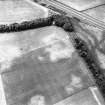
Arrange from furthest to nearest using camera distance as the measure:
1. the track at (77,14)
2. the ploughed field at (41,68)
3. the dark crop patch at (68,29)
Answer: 1. the track at (77,14)
2. the dark crop patch at (68,29)
3. the ploughed field at (41,68)

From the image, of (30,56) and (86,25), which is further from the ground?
(86,25)

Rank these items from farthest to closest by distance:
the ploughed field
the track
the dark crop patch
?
the track → the dark crop patch → the ploughed field

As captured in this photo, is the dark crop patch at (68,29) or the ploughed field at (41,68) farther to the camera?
the dark crop patch at (68,29)

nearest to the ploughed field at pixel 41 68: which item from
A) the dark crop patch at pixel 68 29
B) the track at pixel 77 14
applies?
the dark crop patch at pixel 68 29

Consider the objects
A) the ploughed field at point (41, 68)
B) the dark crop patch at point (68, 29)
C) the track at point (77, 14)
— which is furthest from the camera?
the track at point (77, 14)

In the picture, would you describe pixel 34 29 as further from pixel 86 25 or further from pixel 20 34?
pixel 86 25

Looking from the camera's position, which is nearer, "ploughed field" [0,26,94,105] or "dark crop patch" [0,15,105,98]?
"ploughed field" [0,26,94,105]

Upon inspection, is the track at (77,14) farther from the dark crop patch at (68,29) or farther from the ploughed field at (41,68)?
the ploughed field at (41,68)

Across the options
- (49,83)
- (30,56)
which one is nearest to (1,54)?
(30,56)

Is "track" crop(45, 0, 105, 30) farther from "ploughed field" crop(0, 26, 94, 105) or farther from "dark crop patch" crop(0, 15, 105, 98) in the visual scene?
"ploughed field" crop(0, 26, 94, 105)

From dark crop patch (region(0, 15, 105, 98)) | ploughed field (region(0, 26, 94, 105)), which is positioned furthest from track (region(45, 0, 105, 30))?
ploughed field (region(0, 26, 94, 105))

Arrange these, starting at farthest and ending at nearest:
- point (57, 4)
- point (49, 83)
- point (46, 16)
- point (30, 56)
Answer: point (57, 4)
point (46, 16)
point (30, 56)
point (49, 83)
